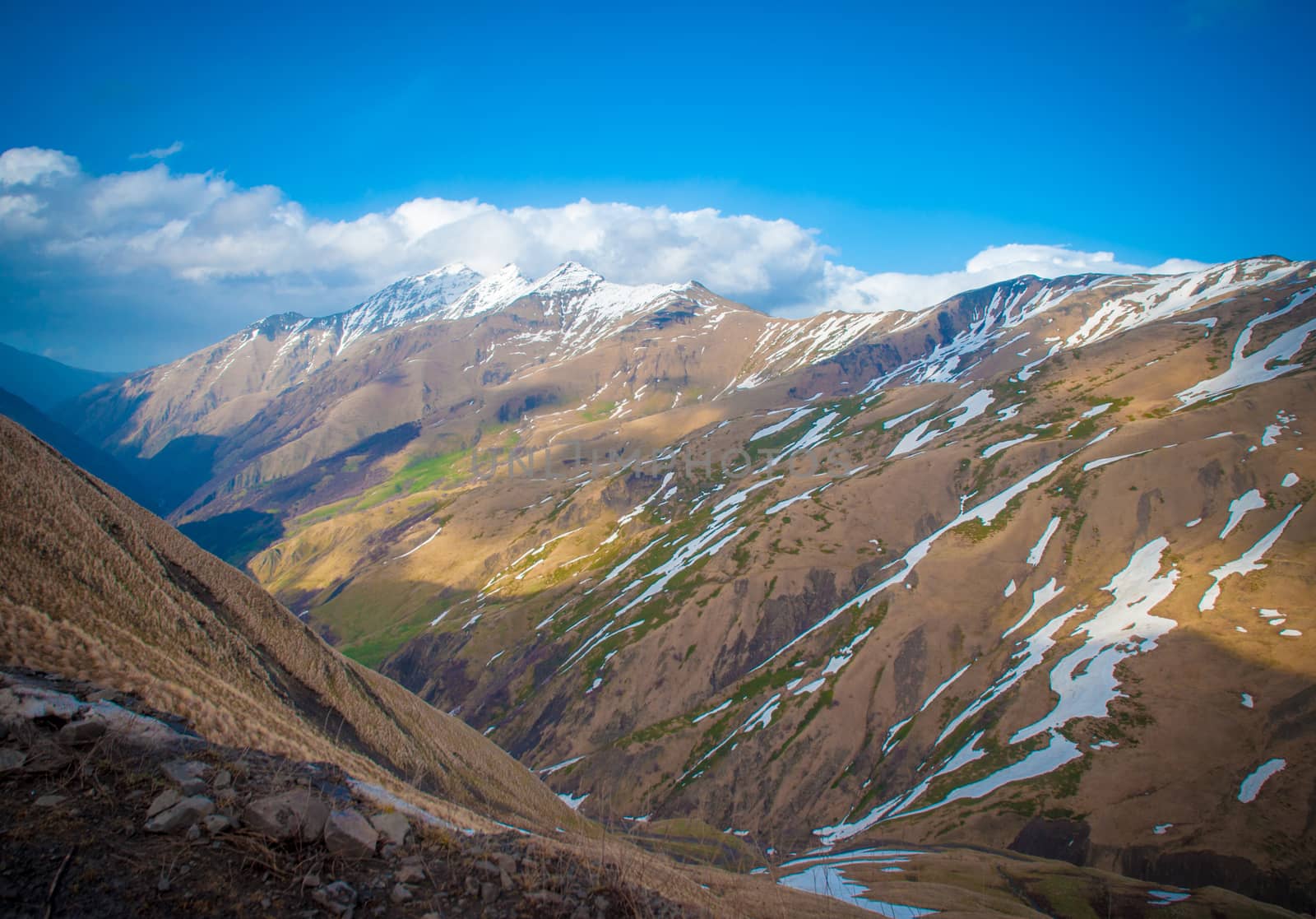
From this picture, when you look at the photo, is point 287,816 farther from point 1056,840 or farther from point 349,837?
point 1056,840

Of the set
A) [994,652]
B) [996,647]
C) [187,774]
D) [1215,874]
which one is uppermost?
[187,774]

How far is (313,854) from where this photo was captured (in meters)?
8.52

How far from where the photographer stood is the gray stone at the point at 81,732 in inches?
348

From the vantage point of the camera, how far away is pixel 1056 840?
64.5 m

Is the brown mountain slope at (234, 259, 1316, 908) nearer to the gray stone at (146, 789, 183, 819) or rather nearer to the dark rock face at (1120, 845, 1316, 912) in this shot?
Result: the dark rock face at (1120, 845, 1316, 912)

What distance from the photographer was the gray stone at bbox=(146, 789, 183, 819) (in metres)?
8.16

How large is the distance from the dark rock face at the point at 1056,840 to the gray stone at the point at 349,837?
2952 inches

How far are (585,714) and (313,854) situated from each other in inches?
5045

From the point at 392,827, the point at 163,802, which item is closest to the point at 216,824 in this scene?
the point at 163,802

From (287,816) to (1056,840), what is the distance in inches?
3089

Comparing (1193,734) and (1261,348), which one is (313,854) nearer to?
(1193,734)

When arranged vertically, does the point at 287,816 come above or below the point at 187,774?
below

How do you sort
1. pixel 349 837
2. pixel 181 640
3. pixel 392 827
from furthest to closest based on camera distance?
1. pixel 181 640
2. pixel 392 827
3. pixel 349 837

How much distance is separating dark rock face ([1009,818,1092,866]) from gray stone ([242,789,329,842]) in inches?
2983
